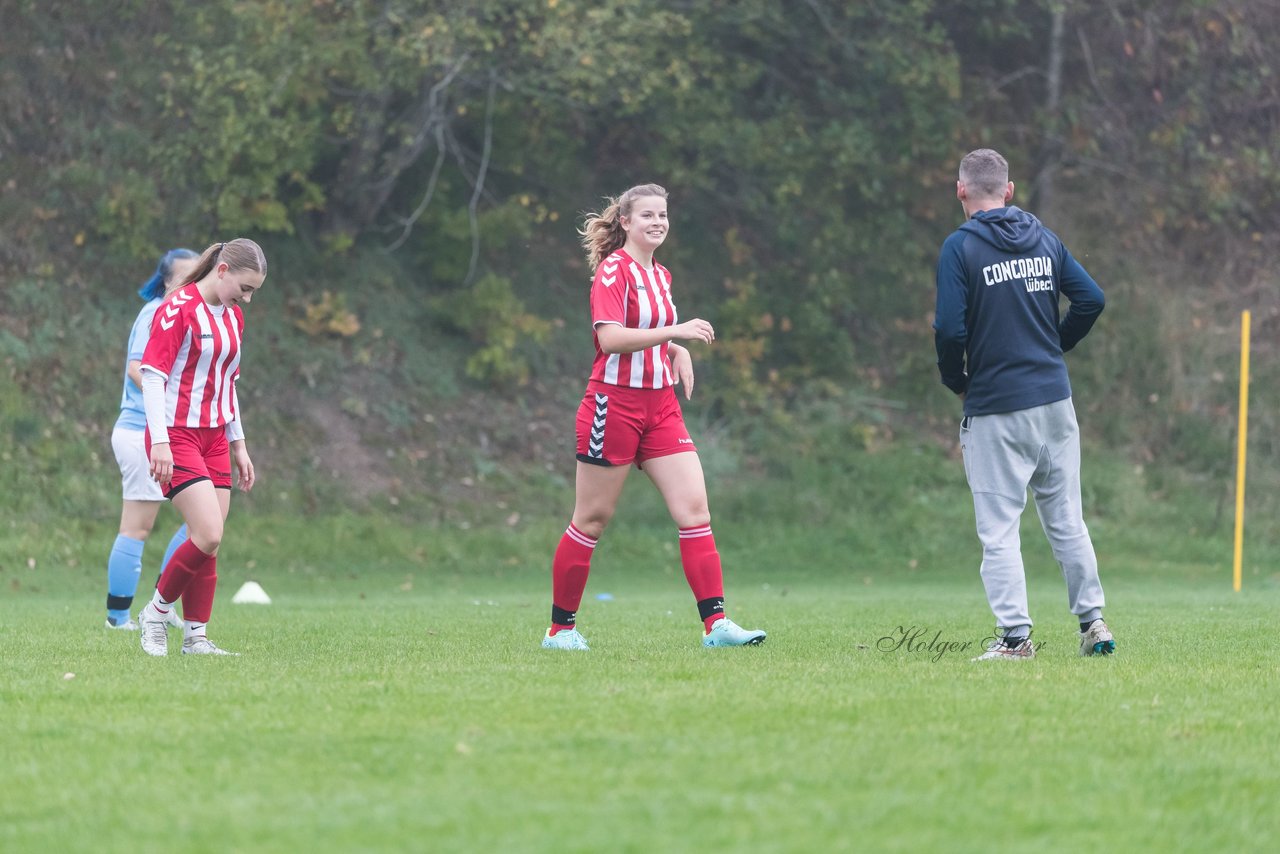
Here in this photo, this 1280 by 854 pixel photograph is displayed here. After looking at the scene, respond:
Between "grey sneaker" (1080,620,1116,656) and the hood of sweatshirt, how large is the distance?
169 centimetres

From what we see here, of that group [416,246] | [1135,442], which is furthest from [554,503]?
[1135,442]

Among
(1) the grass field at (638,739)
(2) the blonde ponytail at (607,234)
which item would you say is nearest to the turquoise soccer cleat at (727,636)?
(1) the grass field at (638,739)

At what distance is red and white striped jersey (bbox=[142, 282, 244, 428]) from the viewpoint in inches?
299

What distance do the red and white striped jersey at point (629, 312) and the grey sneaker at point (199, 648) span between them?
87.0 inches

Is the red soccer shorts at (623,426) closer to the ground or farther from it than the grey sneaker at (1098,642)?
farther from it

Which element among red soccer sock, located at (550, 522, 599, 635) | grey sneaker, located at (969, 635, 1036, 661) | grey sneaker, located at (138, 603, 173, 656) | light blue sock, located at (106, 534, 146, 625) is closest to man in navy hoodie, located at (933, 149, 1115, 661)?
grey sneaker, located at (969, 635, 1036, 661)

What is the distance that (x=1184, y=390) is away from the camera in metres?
23.0

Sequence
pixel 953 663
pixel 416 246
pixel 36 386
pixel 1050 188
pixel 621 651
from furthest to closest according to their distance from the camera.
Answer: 1. pixel 1050 188
2. pixel 416 246
3. pixel 36 386
4. pixel 621 651
5. pixel 953 663

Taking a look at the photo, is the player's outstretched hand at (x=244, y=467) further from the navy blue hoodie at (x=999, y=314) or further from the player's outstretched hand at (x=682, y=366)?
the navy blue hoodie at (x=999, y=314)

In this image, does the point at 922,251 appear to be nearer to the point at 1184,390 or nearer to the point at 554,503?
the point at 1184,390

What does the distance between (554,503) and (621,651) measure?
12263 millimetres

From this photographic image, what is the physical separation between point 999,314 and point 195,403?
3.72 metres

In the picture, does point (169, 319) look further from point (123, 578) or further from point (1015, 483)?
point (1015, 483)

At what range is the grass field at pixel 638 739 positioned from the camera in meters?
3.79
